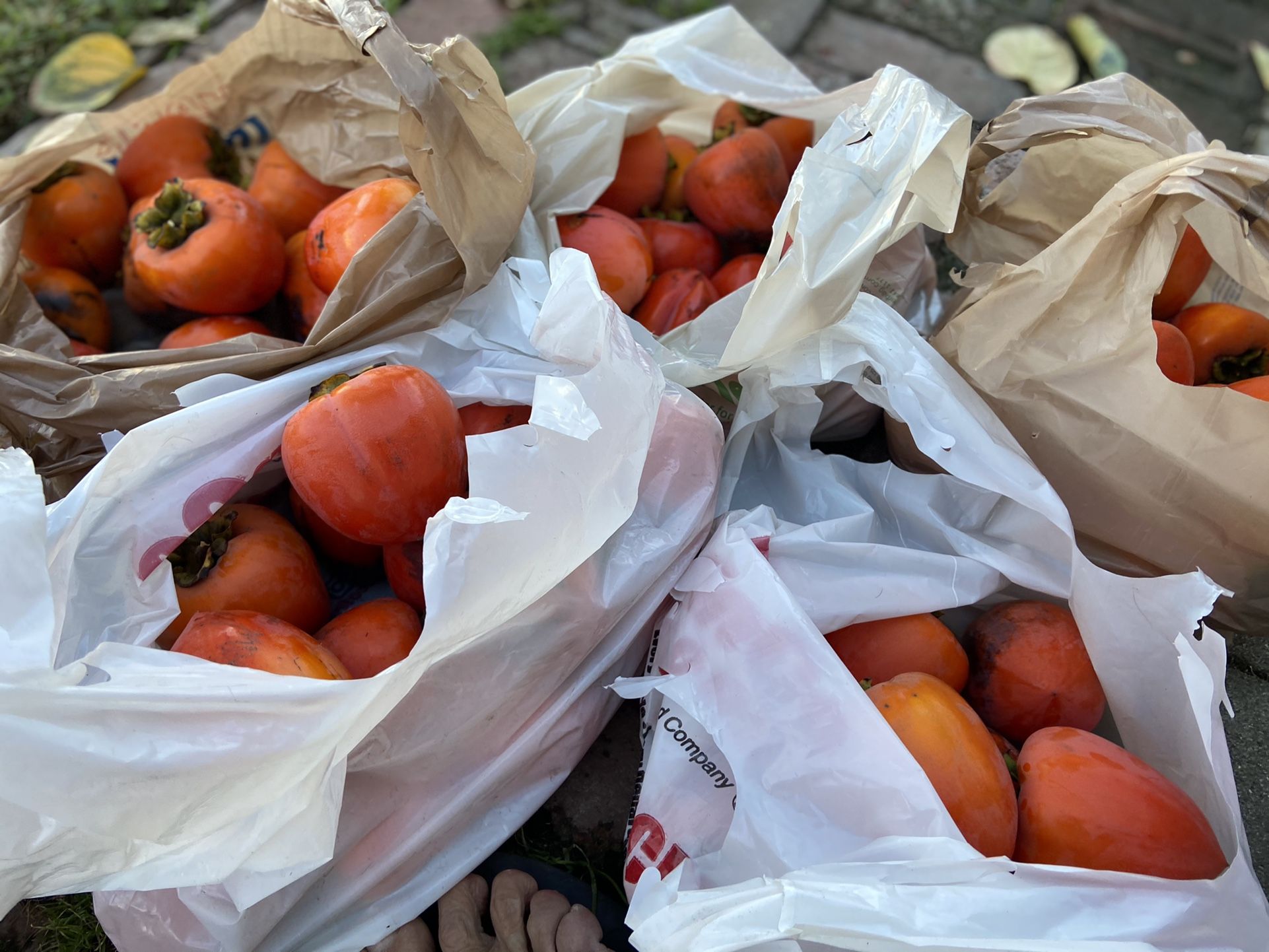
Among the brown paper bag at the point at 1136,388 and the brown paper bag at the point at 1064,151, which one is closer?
the brown paper bag at the point at 1136,388

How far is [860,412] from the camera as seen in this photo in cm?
157

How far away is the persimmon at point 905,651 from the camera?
121cm

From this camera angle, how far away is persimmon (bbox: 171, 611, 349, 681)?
3.35 feet

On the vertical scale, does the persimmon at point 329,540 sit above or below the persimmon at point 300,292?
below

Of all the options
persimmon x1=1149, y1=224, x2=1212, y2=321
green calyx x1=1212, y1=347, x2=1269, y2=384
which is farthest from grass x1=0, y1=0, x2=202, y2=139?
green calyx x1=1212, y1=347, x2=1269, y2=384

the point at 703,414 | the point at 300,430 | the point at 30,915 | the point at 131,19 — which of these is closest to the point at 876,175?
the point at 703,414

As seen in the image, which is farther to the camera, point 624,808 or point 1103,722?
point 624,808

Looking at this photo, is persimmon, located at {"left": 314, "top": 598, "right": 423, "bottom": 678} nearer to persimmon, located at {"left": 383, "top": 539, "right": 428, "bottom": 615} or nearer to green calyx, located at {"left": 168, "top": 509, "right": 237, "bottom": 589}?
persimmon, located at {"left": 383, "top": 539, "right": 428, "bottom": 615}

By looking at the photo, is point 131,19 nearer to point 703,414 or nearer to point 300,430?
point 300,430

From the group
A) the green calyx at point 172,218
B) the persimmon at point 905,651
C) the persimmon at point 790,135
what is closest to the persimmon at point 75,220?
the green calyx at point 172,218

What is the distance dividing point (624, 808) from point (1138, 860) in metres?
0.70

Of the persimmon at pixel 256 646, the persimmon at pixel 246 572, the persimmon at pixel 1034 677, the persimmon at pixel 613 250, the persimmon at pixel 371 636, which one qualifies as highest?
the persimmon at pixel 613 250

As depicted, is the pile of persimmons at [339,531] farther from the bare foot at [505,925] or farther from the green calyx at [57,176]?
the green calyx at [57,176]

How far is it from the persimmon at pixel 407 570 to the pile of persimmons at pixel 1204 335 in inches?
43.7
